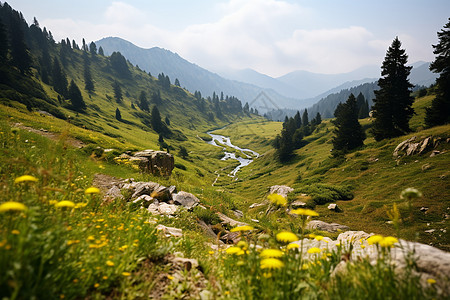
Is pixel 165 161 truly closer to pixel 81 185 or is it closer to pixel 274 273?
pixel 81 185

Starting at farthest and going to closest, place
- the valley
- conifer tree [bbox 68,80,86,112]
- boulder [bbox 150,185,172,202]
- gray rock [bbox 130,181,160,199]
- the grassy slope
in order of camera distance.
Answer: conifer tree [bbox 68,80,86,112]
the grassy slope
boulder [bbox 150,185,172,202]
gray rock [bbox 130,181,160,199]
the valley

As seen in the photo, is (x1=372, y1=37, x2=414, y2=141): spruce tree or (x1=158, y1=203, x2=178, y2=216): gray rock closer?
(x1=158, y1=203, x2=178, y2=216): gray rock

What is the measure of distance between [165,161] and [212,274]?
21.2 meters

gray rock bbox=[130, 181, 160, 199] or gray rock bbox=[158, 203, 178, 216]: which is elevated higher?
gray rock bbox=[130, 181, 160, 199]

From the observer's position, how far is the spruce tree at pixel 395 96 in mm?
36062

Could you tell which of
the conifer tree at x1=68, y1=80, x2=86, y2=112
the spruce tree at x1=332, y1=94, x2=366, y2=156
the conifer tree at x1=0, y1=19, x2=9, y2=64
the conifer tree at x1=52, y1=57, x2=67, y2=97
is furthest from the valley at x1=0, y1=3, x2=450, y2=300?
the conifer tree at x1=52, y1=57, x2=67, y2=97

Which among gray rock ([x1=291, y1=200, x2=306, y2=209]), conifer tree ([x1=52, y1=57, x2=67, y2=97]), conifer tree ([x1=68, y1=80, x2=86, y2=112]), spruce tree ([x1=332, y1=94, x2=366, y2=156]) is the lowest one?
gray rock ([x1=291, y1=200, x2=306, y2=209])

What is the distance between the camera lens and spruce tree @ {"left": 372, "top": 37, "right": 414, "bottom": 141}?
3606 centimetres

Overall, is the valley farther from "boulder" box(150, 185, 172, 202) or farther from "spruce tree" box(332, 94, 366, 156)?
"spruce tree" box(332, 94, 366, 156)

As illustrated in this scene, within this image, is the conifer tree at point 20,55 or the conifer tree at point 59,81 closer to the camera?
the conifer tree at point 20,55

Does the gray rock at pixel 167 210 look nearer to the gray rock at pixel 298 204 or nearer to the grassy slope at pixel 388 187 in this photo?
the grassy slope at pixel 388 187

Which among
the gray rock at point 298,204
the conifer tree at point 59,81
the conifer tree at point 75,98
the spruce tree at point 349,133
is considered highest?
the conifer tree at point 59,81

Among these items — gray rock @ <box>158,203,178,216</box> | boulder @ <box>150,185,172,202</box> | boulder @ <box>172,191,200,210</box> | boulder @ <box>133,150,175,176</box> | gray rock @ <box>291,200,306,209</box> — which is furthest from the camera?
gray rock @ <box>291,200,306,209</box>

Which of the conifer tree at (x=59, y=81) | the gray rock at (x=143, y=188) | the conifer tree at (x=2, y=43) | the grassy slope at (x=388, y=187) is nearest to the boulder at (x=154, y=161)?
the gray rock at (x=143, y=188)
